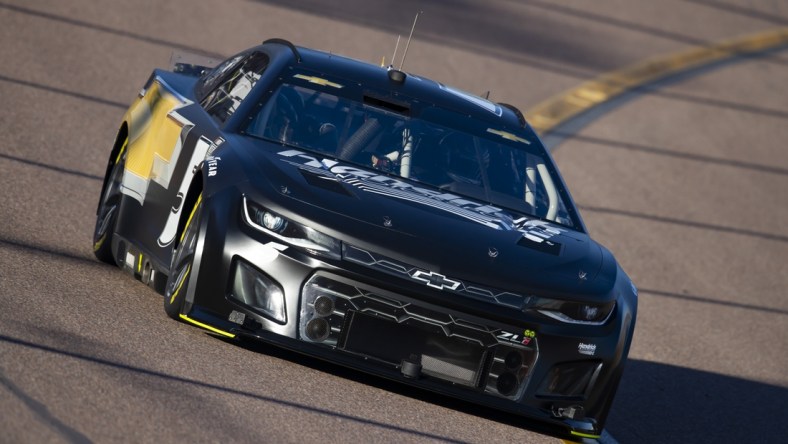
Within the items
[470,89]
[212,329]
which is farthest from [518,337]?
[470,89]

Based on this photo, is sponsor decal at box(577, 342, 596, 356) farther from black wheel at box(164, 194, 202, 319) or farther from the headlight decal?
black wheel at box(164, 194, 202, 319)

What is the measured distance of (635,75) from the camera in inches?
724

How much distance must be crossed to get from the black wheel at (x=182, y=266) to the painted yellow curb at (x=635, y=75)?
8621 mm

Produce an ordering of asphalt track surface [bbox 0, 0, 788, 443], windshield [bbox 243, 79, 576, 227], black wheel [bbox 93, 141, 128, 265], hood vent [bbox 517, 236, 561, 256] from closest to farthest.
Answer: asphalt track surface [bbox 0, 0, 788, 443] < hood vent [bbox 517, 236, 561, 256] < windshield [bbox 243, 79, 576, 227] < black wheel [bbox 93, 141, 128, 265]

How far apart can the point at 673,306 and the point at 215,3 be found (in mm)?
8256

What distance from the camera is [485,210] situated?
7203 millimetres

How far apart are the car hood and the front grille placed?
180mm

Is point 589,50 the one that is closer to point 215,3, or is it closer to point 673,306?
point 215,3

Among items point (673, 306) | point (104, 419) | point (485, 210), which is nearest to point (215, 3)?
point (673, 306)

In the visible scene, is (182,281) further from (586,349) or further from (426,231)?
(586,349)

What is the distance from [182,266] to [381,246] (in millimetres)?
986

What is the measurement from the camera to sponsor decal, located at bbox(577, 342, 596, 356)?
6.50m

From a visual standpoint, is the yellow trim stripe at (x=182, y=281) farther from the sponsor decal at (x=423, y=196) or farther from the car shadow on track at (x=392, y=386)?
the sponsor decal at (x=423, y=196)

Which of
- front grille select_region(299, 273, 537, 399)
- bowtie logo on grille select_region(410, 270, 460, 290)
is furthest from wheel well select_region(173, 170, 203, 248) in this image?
bowtie logo on grille select_region(410, 270, 460, 290)
